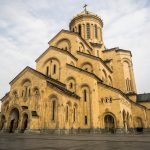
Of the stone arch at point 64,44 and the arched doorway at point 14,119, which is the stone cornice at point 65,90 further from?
the stone arch at point 64,44

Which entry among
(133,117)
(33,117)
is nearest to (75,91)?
(33,117)

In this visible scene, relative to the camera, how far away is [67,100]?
22609 millimetres

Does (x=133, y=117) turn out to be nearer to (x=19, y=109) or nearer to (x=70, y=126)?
(x=70, y=126)

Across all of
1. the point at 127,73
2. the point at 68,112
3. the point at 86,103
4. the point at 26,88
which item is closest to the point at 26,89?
the point at 26,88

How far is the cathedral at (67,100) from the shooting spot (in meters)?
22.3

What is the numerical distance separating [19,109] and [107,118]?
40.8 feet

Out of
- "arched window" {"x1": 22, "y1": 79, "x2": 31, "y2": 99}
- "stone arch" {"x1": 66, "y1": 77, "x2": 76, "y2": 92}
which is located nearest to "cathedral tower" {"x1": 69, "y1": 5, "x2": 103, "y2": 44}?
"stone arch" {"x1": 66, "y1": 77, "x2": 76, "y2": 92}

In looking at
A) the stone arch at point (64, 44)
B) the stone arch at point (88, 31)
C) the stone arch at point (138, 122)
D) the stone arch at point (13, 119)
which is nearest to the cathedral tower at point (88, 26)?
the stone arch at point (88, 31)

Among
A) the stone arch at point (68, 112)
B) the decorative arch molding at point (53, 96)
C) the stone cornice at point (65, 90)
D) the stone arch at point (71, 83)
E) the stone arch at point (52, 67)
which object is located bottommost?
the stone arch at point (68, 112)

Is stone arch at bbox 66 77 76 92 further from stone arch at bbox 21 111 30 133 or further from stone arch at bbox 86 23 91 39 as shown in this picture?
stone arch at bbox 86 23 91 39

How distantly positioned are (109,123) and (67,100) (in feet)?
24.5

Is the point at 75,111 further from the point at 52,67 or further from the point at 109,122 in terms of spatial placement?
the point at 52,67

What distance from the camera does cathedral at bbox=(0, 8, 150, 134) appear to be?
877 inches

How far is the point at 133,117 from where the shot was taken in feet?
102
